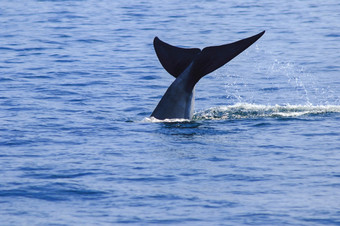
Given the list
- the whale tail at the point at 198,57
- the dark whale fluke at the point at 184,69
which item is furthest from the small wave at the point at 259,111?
the whale tail at the point at 198,57

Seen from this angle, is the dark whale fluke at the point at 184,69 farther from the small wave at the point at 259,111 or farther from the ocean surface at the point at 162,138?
the small wave at the point at 259,111

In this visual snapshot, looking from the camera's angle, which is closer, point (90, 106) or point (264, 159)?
point (264, 159)

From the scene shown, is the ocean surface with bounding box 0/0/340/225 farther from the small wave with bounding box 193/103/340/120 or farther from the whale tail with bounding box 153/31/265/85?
the whale tail with bounding box 153/31/265/85

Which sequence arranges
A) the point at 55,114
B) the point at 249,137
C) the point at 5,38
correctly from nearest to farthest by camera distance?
the point at 249,137 → the point at 55,114 → the point at 5,38

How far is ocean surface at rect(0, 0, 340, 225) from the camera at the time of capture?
1314 centimetres

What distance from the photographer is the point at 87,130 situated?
18234 mm

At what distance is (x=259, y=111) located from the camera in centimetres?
1972

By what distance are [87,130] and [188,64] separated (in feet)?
8.53

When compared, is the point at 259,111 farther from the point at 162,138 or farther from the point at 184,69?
the point at 162,138

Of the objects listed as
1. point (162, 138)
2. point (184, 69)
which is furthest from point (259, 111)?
point (162, 138)

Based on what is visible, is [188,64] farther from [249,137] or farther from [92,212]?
[92,212]

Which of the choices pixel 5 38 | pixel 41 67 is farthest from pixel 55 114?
pixel 5 38

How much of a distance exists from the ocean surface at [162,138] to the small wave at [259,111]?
28 mm

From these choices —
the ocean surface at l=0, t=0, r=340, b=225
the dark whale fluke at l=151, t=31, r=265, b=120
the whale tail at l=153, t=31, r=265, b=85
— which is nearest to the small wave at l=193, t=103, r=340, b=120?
the ocean surface at l=0, t=0, r=340, b=225
